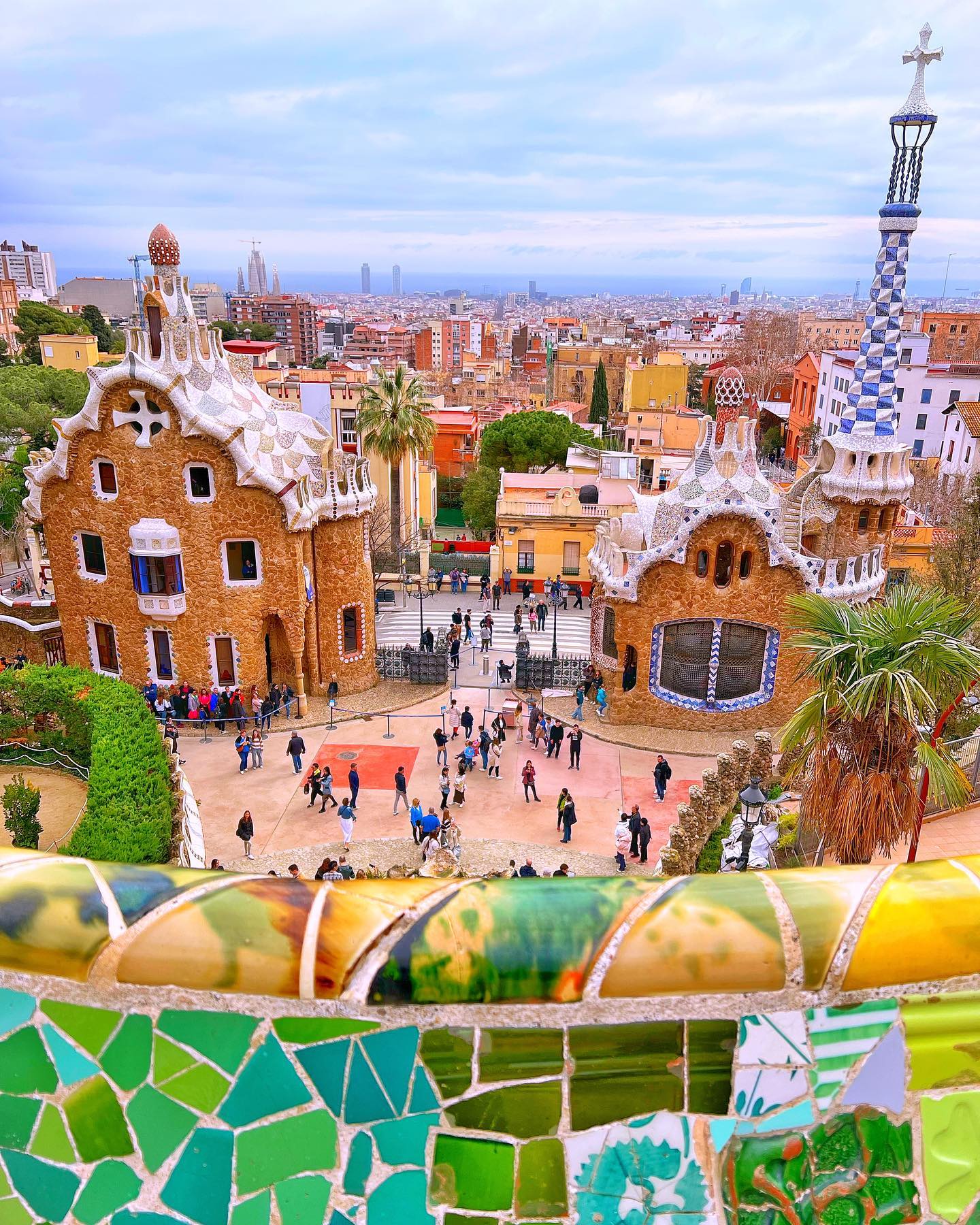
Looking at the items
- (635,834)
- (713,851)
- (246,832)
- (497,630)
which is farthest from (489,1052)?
(497,630)

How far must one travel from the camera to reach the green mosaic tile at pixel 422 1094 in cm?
285

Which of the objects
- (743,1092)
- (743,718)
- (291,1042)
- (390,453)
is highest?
(291,1042)

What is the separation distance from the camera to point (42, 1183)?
2.98 m

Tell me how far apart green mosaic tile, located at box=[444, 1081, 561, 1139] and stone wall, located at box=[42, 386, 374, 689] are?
2158 cm

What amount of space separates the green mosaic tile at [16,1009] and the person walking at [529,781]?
16941 mm

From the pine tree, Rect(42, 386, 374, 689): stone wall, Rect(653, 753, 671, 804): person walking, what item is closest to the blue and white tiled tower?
Rect(653, 753, 671, 804): person walking

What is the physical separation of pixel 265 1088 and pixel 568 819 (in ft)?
51.9

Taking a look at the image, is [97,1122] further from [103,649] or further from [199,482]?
[103,649]

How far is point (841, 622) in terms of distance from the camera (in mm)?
11211

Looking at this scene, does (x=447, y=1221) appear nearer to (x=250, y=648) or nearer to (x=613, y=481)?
(x=250, y=648)

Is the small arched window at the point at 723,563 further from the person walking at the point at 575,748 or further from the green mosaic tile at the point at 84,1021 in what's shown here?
the green mosaic tile at the point at 84,1021

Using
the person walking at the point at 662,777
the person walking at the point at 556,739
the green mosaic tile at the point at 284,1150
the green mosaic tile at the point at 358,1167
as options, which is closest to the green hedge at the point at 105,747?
the green mosaic tile at the point at 284,1150

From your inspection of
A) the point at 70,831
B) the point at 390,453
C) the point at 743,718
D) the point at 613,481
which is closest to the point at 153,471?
the point at 70,831

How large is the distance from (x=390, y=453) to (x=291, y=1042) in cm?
3306
